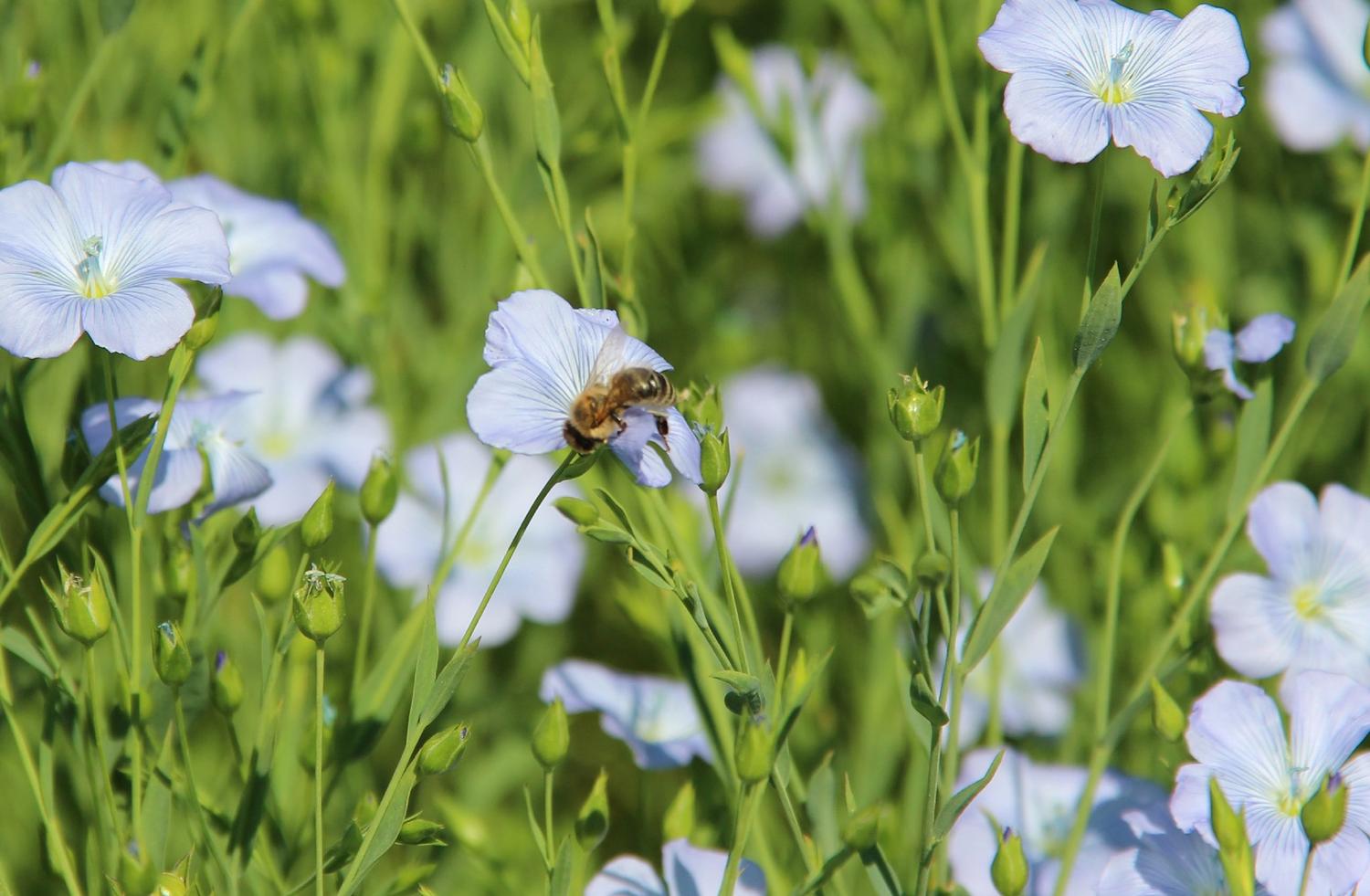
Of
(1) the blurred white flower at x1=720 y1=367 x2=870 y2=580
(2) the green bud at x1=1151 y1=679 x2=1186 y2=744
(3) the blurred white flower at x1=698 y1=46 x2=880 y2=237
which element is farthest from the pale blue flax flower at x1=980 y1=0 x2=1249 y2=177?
(3) the blurred white flower at x1=698 y1=46 x2=880 y2=237

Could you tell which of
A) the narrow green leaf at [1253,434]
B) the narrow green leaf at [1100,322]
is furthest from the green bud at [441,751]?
the narrow green leaf at [1253,434]

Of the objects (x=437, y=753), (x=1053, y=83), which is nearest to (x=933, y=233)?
(x=1053, y=83)

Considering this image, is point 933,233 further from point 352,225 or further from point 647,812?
point 647,812

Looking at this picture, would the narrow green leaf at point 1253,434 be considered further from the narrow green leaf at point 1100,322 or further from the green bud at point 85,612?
the green bud at point 85,612

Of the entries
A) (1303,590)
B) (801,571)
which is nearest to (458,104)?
(801,571)

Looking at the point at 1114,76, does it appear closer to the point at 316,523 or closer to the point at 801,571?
the point at 801,571
